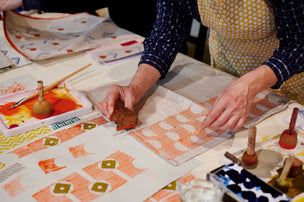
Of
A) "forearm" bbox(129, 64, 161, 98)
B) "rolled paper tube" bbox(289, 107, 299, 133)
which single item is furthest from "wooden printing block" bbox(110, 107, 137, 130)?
"rolled paper tube" bbox(289, 107, 299, 133)

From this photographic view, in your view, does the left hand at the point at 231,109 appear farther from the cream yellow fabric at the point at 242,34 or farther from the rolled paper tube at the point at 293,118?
the cream yellow fabric at the point at 242,34

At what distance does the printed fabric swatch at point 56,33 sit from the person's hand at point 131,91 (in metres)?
0.55

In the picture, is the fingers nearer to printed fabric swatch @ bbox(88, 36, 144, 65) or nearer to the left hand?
the left hand

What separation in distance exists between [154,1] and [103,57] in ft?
2.01

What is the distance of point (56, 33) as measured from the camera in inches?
75.9

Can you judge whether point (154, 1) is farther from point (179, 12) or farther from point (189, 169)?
point (189, 169)

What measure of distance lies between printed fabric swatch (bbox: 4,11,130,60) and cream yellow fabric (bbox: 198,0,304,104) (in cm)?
70

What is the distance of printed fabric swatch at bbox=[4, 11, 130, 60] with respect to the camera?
1.72 meters

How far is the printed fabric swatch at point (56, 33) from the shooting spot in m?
1.72

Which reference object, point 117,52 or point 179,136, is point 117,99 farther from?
point 117,52

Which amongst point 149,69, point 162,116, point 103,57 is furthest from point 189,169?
point 103,57

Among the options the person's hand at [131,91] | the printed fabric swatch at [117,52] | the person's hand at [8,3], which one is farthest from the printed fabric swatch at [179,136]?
the person's hand at [8,3]

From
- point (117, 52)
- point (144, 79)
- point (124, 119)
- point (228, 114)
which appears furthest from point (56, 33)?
point (228, 114)

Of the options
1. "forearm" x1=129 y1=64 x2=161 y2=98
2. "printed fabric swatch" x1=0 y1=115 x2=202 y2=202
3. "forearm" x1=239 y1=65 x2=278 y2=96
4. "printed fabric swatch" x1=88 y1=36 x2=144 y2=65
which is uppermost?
"forearm" x1=239 y1=65 x2=278 y2=96
